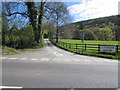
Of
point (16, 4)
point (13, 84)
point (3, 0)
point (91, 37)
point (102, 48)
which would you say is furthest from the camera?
point (91, 37)

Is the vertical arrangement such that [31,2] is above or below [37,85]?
above

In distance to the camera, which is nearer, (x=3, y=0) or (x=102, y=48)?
(x=102, y=48)

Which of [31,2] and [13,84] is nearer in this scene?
[13,84]

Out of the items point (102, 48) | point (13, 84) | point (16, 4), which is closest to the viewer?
point (13, 84)

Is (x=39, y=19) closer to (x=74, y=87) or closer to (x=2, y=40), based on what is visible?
(x=2, y=40)

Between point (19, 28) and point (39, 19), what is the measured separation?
5.56 meters

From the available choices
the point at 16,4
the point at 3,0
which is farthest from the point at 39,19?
the point at 3,0

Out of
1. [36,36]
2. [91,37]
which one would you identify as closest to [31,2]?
[36,36]

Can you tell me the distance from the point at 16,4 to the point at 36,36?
8.16m

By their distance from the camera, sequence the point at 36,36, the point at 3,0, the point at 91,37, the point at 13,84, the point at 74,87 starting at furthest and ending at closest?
1. the point at 91,37
2. the point at 36,36
3. the point at 3,0
4. the point at 13,84
5. the point at 74,87

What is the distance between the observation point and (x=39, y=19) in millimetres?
25141

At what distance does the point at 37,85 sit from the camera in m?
3.96

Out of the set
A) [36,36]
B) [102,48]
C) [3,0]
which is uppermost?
[3,0]

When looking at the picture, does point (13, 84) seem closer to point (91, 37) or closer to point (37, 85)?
point (37, 85)
